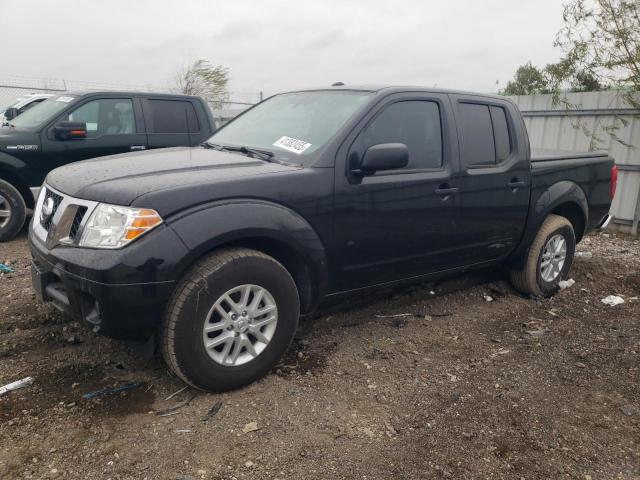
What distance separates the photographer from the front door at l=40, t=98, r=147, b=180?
6.41 meters

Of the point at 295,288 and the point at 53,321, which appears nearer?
the point at 295,288

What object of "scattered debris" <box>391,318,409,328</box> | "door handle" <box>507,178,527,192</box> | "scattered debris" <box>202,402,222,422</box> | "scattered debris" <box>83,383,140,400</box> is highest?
"door handle" <box>507,178,527,192</box>

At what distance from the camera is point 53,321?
156 inches

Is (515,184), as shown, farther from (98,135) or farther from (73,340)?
(98,135)

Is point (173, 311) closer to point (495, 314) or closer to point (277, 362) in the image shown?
point (277, 362)

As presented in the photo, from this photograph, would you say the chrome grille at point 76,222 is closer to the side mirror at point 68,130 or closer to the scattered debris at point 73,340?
the scattered debris at point 73,340

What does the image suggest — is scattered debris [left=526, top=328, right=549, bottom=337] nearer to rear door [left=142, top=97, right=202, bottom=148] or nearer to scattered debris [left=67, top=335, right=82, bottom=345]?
scattered debris [left=67, top=335, right=82, bottom=345]

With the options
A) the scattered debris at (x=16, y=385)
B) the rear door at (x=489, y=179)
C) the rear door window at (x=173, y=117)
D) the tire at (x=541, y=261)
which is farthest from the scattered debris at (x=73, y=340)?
the rear door window at (x=173, y=117)

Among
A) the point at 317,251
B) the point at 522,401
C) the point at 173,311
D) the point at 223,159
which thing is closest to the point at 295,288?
the point at 317,251

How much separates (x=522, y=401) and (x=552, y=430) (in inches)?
11.9

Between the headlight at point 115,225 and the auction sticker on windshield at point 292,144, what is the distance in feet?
3.63

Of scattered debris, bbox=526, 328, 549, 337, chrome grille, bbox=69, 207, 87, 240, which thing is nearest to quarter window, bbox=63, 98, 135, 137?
chrome grille, bbox=69, 207, 87, 240

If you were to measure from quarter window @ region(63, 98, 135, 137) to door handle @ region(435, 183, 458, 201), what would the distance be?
4.59 meters

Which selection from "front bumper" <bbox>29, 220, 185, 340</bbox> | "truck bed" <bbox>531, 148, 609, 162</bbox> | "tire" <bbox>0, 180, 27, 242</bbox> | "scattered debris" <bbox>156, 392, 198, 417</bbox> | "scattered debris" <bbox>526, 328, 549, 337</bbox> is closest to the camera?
"front bumper" <bbox>29, 220, 185, 340</bbox>
